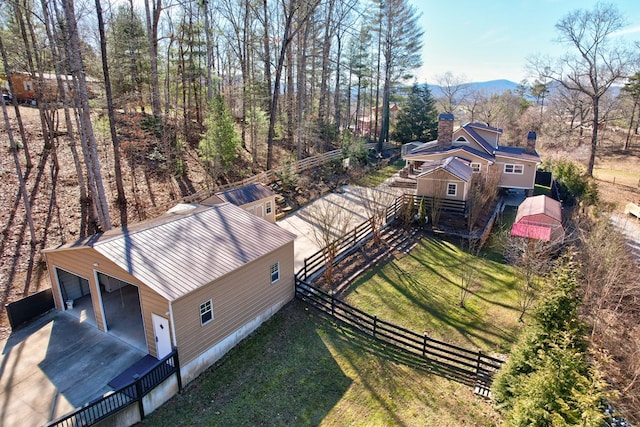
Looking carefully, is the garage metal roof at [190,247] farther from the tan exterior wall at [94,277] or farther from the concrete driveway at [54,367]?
the concrete driveway at [54,367]

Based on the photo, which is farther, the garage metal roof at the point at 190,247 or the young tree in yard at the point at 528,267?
the young tree in yard at the point at 528,267

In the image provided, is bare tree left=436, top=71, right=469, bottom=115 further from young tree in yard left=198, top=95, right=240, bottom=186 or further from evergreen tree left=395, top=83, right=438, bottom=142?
young tree in yard left=198, top=95, right=240, bottom=186

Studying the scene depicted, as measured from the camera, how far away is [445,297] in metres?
14.7

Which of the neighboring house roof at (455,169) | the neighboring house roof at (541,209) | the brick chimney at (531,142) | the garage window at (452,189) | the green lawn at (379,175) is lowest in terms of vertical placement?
the green lawn at (379,175)

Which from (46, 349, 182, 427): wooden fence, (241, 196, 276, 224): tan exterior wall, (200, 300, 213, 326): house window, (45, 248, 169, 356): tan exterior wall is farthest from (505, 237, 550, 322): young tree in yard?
(45, 248, 169, 356): tan exterior wall

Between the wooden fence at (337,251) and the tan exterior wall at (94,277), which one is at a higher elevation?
the tan exterior wall at (94,277)

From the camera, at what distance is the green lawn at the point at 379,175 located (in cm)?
2930

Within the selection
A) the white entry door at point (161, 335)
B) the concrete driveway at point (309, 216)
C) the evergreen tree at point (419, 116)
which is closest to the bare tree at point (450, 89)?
the evergreen tree at point (419, 116)

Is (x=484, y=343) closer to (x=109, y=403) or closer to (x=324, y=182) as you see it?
(x=109, y=403)

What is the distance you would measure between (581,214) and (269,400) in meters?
21.0

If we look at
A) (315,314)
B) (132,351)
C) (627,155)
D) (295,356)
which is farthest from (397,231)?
(627,155)

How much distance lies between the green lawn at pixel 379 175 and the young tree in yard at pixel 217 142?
10.8m

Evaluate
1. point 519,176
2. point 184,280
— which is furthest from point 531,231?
point 184,280

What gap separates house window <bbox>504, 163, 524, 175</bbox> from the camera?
86.2 feet
